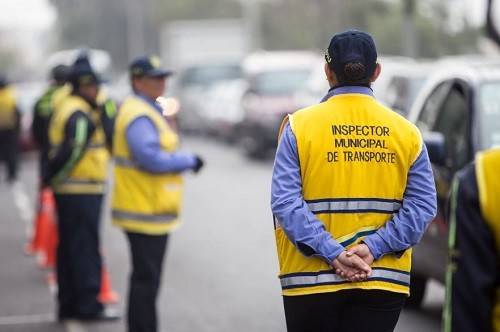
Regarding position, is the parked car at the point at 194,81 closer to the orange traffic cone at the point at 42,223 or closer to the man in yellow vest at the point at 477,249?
the orange traffic cone at the point at 42,223

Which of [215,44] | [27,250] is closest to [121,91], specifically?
[215,44]

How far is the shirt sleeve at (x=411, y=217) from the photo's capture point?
5.04m

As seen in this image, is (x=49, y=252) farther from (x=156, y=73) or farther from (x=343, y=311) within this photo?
(x=343, y=311)

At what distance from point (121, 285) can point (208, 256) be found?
2.09 m

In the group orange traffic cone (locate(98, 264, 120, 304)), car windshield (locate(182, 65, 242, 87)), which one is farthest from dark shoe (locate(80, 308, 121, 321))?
car windshield (locate(182, 65, 242, 87))

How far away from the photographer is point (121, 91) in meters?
51.7

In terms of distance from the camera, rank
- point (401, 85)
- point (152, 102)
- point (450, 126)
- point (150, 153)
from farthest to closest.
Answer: point (401, 85), point (450, 126), point (152, 102), point (150, 153)

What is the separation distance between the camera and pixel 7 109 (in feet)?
79.1

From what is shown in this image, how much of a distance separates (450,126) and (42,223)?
562 cm

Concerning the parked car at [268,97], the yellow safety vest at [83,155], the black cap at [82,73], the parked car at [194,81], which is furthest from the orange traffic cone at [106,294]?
the parked car at [194,81]

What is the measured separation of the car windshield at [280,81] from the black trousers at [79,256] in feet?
60.7

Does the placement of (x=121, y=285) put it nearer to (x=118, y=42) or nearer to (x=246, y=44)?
(x=246, y=44)

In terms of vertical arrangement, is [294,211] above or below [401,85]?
above

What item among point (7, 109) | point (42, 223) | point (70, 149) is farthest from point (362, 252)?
point (7, 109)
